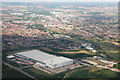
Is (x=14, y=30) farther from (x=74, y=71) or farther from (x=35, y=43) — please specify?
(x=74, y=71)

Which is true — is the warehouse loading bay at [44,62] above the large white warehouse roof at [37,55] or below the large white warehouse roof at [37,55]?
below

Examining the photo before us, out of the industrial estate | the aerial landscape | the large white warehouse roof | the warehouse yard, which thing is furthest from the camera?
the large white warehouse roof

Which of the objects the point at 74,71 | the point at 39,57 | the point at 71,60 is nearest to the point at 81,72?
the point at 74,71

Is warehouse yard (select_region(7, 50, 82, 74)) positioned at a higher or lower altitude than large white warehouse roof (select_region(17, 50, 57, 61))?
lower

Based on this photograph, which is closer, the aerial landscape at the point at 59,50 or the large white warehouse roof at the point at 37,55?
the aerial landscape at the point at 59,50

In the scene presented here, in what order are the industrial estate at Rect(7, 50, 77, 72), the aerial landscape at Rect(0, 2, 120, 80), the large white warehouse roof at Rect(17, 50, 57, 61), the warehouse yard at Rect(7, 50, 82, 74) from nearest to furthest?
the aerial landscape at Rect(0, 2, 120, 80), the warehouse yard at Rect(7, 50, 82, 74), the industrial estate at Rect(7, 50, 77, 72), the large white warehouse roof at Rect(17, 50, 57, 61)

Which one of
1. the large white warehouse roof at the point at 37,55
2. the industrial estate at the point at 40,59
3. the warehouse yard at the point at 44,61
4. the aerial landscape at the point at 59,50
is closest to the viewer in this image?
the aerial landscape at the point at 59,50

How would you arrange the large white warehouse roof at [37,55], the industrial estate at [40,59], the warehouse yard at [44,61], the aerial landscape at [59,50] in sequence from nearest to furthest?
the aerial landscape at [59,50], the warehouse yard at [44,61], the industrial estate at [40,59], the large white warehouse roof at [37,55]

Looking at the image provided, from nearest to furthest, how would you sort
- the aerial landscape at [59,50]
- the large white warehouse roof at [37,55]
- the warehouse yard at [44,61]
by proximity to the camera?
the aerial landscape at [59,50], the warehouse yard at [44,61], the large white warehouse roof at [37,55]
